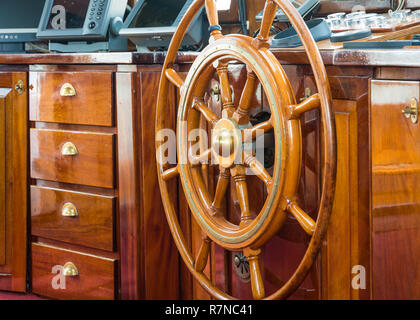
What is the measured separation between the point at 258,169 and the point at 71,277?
3.08ft

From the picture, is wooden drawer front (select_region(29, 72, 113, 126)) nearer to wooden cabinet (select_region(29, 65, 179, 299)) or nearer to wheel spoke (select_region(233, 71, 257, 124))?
wooden cabinet (select_region(29, 65, 179, 299))

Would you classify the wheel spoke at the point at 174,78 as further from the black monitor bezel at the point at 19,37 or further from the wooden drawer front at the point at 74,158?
the black monitor bezel at the point at 19,37

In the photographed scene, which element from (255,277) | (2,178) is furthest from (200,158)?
(2,178)

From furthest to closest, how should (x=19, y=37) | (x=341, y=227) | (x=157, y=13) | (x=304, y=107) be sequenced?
(x=19, y=37), (x=157, y=13), (x=341, y=227), (x=304, y=107)

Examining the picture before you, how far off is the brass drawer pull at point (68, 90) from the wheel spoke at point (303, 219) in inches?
37.0

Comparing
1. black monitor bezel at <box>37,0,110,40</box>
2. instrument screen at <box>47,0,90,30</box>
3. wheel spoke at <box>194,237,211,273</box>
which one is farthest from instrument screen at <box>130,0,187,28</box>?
wheel spoke at <box>194,237,211,273</box>

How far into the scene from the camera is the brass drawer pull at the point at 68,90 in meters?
1.94

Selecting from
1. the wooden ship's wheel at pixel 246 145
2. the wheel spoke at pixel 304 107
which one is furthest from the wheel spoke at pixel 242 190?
the wheel spoke at pixel 304 107

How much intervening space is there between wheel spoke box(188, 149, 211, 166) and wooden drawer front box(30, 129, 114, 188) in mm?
378

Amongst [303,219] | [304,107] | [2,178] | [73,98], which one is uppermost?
[73,98]

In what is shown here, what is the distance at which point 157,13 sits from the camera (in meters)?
2.11

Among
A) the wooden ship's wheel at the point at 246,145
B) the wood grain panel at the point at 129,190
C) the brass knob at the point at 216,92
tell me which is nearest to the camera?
the wooden ship's wheel at the point at 246,145

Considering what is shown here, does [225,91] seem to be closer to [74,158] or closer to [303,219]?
[303,219]

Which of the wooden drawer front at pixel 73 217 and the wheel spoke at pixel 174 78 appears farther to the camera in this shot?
the wooden drawer front at pixel 73 217
